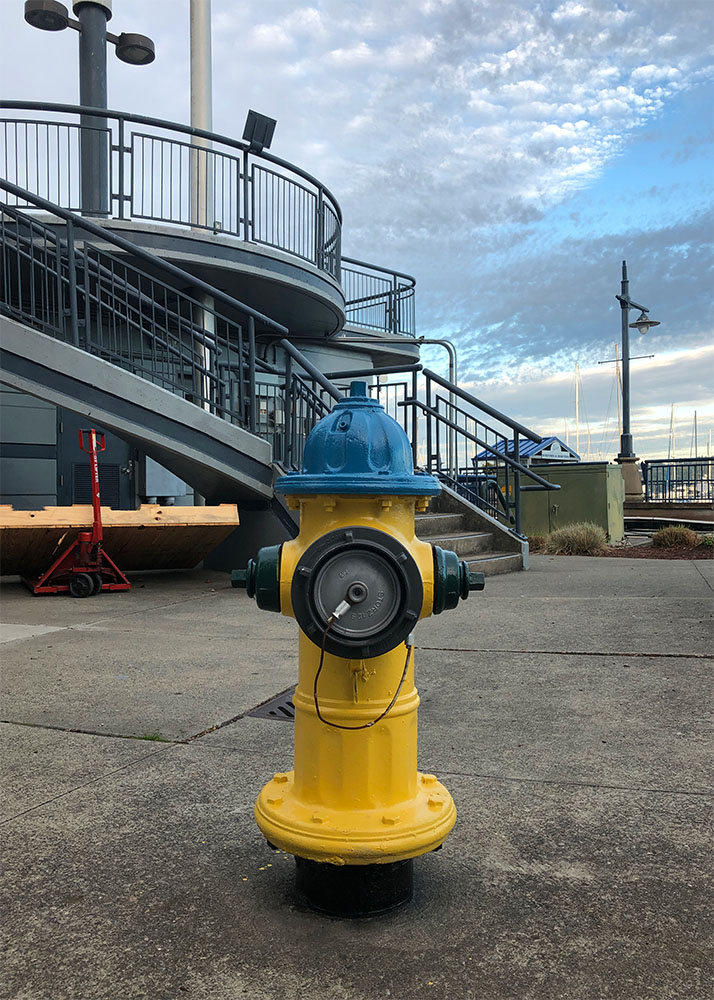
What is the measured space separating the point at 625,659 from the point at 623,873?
2.68 meters

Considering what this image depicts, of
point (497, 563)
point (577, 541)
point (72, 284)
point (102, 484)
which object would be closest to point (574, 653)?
point (497, 563)

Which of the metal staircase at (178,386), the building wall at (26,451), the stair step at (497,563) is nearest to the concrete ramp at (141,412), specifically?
the metal staircase at (178,386)

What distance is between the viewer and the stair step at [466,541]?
908 centimetres

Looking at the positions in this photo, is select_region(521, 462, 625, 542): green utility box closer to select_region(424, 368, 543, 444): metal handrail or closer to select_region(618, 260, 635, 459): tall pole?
select_region(424, 368, 543, 444): metal handrail

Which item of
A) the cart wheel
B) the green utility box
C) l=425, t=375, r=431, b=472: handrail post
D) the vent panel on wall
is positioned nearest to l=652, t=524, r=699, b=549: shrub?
the green utility box

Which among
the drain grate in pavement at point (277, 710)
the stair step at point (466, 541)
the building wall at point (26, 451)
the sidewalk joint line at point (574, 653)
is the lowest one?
the drain grate in pavement at point (277, 710)

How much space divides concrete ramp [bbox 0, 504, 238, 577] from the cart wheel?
1.28 ft

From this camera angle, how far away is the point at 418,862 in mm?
2379

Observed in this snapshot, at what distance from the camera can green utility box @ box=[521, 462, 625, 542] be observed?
45.4ft

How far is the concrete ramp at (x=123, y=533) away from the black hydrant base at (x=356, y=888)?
6133 mm

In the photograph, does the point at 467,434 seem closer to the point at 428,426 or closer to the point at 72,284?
the point at 428,426

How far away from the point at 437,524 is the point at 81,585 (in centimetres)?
416

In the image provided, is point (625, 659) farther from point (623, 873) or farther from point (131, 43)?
point (131, 43)

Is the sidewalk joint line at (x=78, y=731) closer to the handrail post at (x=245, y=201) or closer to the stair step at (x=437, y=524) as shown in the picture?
the stair step at (x=437, y=524)
